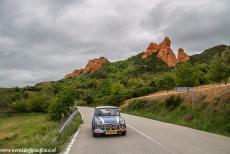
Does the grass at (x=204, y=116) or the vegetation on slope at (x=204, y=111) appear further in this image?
the vegetation on slope at (x=204, y=111)

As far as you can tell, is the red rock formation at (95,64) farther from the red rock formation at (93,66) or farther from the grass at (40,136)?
the grass at (40,136)

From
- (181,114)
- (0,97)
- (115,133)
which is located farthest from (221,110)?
(0,97)

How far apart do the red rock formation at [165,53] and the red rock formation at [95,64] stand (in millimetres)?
41037

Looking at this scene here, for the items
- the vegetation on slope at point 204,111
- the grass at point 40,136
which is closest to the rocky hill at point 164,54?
the vegetation on slope at point 204,111

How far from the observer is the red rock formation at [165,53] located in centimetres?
13571

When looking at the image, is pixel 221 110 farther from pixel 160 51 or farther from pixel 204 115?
pixel 160 51

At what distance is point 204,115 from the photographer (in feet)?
72.7

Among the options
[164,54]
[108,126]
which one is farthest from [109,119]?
[164,54]

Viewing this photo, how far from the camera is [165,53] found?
13975cm

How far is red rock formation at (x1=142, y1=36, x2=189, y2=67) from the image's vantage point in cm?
13571

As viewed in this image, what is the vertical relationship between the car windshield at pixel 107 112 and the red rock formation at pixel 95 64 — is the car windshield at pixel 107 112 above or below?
below

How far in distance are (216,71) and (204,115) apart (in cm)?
1347

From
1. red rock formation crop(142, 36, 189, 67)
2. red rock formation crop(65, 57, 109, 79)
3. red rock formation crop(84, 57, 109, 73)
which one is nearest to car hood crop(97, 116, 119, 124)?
red rock formation crop(142, 36, 189, 67)

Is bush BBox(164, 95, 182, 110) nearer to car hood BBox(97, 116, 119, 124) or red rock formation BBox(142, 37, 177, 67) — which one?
car hood BBox(97, 116, 119, 124)
